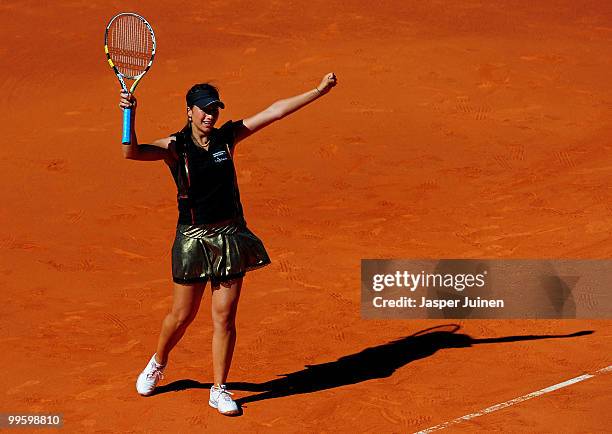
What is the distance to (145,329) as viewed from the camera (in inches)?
444

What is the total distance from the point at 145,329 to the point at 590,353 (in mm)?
3917

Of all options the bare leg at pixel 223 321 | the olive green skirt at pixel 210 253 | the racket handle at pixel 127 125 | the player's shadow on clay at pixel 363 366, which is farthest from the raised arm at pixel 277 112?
the player's shadow on clay at pixel 363 366

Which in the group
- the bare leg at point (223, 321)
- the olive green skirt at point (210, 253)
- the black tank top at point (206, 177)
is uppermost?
the black tank top at point (206, 177)

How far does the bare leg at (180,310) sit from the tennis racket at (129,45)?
121 cm

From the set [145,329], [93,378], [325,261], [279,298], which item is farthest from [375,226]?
[93,378]

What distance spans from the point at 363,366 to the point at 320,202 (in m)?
4.51

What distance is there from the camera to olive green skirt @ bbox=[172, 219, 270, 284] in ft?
29.6

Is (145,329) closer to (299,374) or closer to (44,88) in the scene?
(299,374)

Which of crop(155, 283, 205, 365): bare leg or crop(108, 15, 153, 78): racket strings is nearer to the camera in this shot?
crop(155, 283, 205, 365): bare leg

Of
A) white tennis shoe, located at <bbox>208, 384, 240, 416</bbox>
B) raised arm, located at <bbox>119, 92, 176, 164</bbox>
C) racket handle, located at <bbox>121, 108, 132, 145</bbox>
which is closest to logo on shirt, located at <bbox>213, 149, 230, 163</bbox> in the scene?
raised arm, located at <bbox>119, 92, 176, 164</bbox>

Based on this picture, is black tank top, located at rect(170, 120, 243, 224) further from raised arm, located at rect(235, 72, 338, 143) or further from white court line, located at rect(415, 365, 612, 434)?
white court line, located at rect(415, 365, 612, 434)

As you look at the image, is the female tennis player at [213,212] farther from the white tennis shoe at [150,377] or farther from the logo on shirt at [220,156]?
the white tennis shoe at [150,377]

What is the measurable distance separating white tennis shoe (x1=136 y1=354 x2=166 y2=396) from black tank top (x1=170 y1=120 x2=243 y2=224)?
4.13ft

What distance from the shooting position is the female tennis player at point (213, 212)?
8898mm
